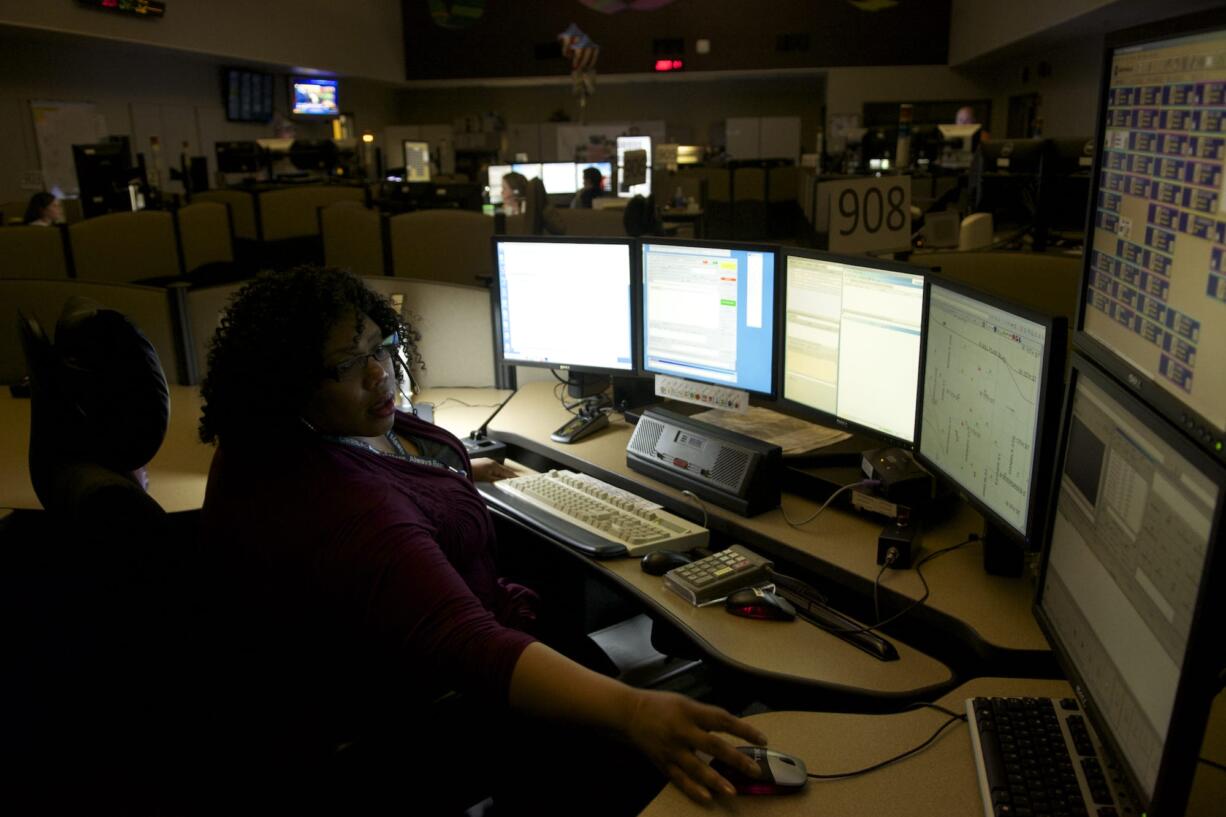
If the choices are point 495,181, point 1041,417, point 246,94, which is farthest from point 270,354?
point 246,94

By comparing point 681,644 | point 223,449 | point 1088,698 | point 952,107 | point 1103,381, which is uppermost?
point 952,107

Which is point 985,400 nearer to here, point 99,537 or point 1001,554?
point 1001,554

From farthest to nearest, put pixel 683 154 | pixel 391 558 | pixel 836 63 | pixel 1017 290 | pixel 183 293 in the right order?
pixel 836 63 → pixel 683 154 → pixel 183 293 → pixel 1017 290 → pixel 391 558

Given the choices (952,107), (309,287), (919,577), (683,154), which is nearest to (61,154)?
(683,154)

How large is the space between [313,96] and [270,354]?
1184 cm

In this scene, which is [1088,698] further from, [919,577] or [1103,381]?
[919,577]

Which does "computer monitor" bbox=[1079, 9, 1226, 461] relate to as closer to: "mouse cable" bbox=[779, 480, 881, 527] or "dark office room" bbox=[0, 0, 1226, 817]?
"dark office room" bbox=[0, 0, 1226, 817]

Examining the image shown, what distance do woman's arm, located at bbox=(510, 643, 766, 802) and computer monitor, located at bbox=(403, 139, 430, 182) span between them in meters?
9.32

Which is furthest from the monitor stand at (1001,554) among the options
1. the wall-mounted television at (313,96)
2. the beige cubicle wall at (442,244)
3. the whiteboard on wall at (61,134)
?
the wall-mounted television at (313,96)

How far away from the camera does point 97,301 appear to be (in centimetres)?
279

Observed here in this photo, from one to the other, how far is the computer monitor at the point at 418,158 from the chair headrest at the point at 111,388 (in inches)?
338

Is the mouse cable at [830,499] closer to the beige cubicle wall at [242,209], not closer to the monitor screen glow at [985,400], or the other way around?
the monitor screen glow at [985,400]

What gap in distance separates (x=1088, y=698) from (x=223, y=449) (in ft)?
3.72

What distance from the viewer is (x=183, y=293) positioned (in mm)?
2834
